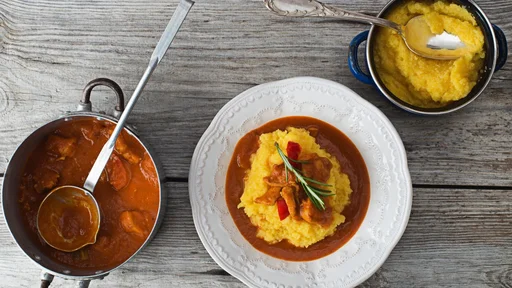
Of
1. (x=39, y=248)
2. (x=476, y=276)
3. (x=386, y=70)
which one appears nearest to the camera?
(x=39, y=248)

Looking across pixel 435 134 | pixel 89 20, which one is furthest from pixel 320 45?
pixel 89 20

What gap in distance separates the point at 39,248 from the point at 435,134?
84.1 inches

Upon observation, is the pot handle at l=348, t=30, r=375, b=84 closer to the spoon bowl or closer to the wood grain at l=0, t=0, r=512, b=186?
the wood grain at l=0, t=0, r=512, b=186

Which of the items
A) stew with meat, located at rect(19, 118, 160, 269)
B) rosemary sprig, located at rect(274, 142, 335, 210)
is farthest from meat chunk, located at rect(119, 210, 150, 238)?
rosemary sprig, located at rect(274, 142, 335, 210)

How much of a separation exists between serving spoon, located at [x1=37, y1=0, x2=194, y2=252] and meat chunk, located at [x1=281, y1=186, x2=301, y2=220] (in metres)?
0.88

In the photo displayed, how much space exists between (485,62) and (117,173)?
192 cm

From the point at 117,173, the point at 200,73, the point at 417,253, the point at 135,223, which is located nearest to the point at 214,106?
the point at 200,73

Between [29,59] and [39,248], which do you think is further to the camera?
[29,59]

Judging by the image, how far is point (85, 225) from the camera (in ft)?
7.63

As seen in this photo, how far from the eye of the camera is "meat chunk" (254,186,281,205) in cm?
233

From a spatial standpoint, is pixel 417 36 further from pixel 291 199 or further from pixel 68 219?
pixel 68 219

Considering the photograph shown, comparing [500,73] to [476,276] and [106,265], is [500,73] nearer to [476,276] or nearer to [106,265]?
[476,276]

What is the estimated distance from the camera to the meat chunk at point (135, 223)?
7.48 ft

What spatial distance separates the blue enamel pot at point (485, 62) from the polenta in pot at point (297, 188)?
32 centimetres
